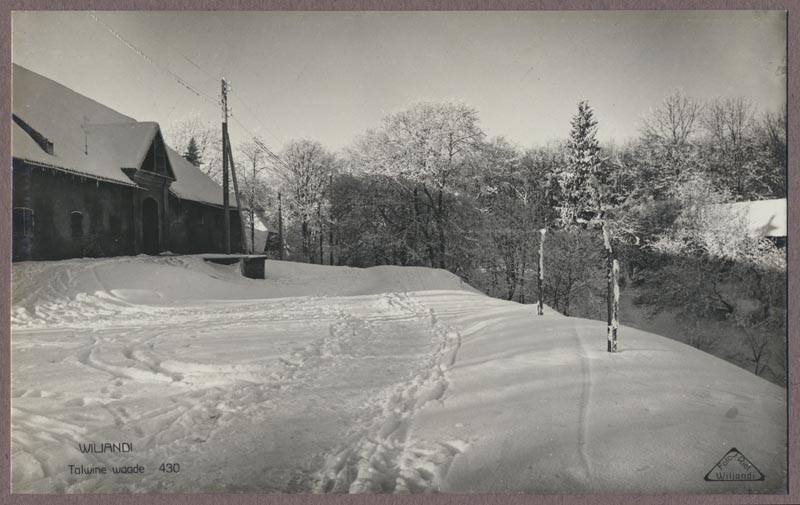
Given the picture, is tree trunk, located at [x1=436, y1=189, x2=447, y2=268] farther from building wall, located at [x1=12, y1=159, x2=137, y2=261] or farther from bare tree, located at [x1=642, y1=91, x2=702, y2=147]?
building wall, located at [x1=12, y1=159, x2=137, y2=261]

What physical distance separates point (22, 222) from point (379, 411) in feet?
8.94

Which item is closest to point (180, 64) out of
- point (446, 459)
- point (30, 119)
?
point (30, 119)

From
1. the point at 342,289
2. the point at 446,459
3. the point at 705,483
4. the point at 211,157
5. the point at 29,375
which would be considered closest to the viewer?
the point at 446,459

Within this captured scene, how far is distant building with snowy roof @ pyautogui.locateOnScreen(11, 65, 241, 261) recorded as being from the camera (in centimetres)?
278

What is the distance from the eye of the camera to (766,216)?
8.73ft

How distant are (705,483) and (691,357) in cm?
98

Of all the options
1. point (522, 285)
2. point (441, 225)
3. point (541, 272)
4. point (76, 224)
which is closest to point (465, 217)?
point (441, 225)

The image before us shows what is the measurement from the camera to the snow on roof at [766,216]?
103 inches

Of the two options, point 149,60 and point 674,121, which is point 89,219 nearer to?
point 149,60

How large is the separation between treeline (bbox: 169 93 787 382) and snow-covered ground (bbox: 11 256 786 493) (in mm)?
643

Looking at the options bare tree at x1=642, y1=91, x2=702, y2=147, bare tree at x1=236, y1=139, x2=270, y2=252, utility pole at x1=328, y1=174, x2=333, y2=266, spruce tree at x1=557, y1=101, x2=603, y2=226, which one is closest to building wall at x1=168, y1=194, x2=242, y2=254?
A: bare tree at x1=236, y1=139, x2=270, y2=252

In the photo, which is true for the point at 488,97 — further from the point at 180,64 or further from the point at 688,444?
the point at 688,444

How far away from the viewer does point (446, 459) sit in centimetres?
193

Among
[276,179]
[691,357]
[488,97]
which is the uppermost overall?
[488,97]
